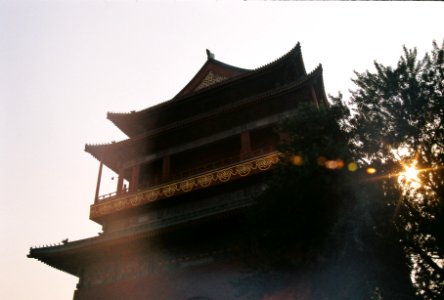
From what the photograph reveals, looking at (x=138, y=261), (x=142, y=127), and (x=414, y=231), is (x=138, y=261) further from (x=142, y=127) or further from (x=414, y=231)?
(x=414, y=231)

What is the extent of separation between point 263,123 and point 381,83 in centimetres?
596

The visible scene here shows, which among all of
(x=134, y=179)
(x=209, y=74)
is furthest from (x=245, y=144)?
(x=209, y=74)

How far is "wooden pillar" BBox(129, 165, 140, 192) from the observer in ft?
52.6

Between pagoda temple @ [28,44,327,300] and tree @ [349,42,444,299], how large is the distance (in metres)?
1.52

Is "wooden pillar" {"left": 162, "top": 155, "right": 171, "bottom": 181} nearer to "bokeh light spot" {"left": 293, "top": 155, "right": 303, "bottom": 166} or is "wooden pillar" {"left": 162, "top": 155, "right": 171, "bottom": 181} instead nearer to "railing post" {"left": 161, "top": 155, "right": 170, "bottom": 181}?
"railing post" {"left": 161, "top": 155, "right": 170, "bottom": 181}

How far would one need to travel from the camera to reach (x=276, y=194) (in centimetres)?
848

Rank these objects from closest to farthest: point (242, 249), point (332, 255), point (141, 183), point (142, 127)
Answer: point (332, 255) < point (242, 249) < point (141, 183) < point (142, 127)

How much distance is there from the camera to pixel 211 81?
18891 millimetres

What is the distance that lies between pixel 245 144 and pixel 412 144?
7.17m

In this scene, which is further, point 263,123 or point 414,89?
point 263,123

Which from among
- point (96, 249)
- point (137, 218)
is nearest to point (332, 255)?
point (96, 249)

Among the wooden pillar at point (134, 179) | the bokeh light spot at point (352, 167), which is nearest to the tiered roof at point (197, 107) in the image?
the wooden pillar at point (134, 179)

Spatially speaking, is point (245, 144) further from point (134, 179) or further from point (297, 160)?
point (297, 160)

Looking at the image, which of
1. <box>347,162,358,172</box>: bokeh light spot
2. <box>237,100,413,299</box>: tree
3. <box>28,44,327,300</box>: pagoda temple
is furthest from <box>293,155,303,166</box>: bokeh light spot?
<box>28,44,327,300</box>: pagoda temple
